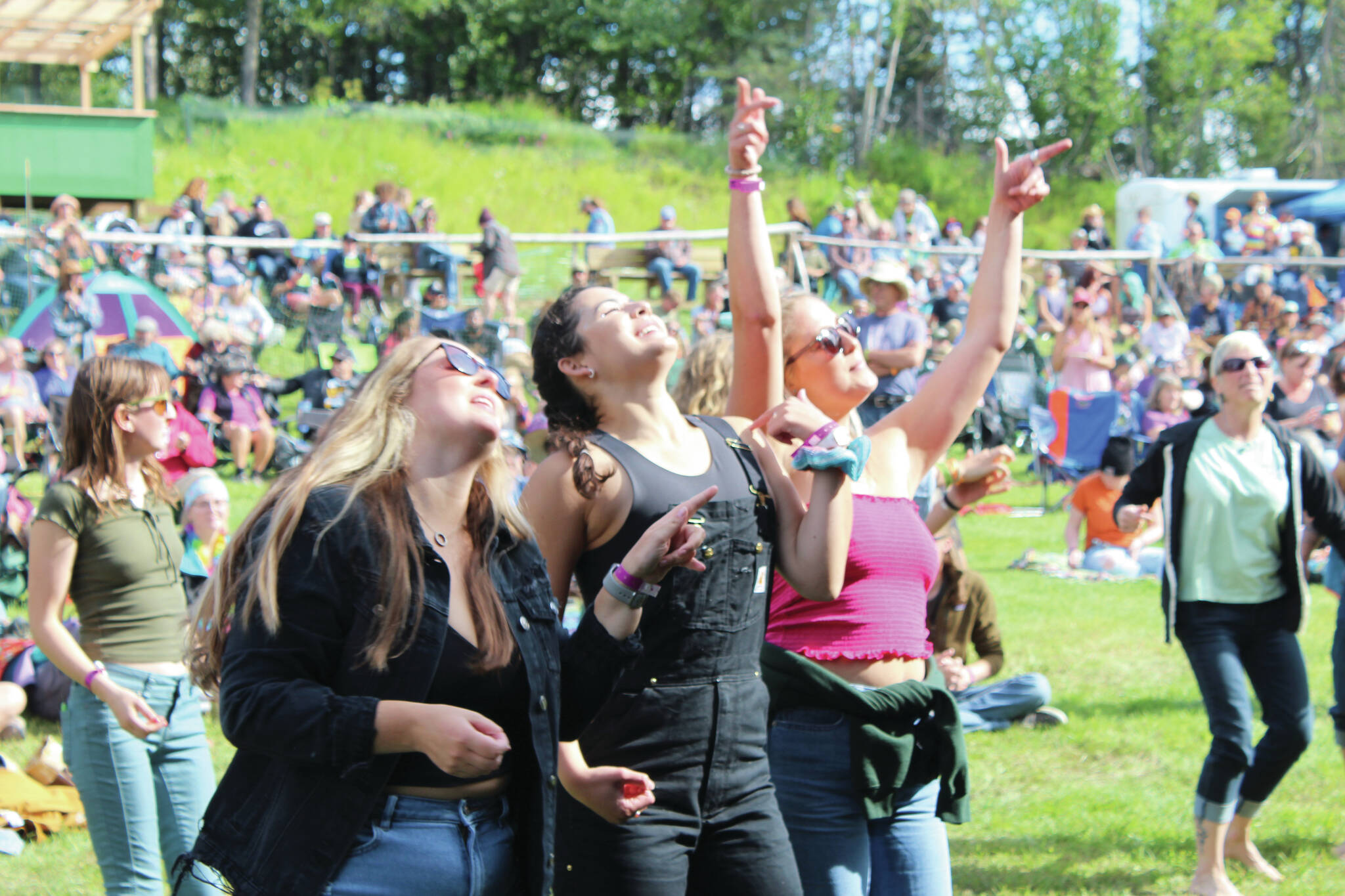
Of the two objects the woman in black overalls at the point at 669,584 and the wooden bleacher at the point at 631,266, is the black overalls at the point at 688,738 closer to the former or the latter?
the woman in black overalls at the point at 669,584

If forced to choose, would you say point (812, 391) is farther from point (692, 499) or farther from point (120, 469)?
point (120, 469)

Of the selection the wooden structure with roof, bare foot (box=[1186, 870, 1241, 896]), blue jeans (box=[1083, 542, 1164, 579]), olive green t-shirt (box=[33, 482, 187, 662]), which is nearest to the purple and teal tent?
the wooden structure with roof

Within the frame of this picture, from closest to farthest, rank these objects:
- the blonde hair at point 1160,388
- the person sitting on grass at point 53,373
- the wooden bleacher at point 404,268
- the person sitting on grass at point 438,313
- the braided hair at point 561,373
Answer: the braided hair at point 561,373 → the person sitting on grass at point 53,373 → the blonde hair at point 1160,388 → the person sitting on grass at point 438,313 → the wooden bleacher at point 404,268

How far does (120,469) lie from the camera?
3.59m

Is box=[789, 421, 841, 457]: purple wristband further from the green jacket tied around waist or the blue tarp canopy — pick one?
the blue tarp canopy

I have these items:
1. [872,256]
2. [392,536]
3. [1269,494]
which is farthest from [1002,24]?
[392,536]

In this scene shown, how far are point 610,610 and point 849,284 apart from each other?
13.3 metres

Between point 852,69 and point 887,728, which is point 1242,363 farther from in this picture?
point 852,69

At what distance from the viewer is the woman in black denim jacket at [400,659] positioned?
76.0 inches

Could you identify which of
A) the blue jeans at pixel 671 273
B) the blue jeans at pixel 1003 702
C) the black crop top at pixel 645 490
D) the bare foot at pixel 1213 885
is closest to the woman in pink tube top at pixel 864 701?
the black crop top at pixel 645 490

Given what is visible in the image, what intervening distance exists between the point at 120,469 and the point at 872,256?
13232mm

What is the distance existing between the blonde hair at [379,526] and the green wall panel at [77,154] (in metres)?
20.8

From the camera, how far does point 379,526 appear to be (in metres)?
2.07

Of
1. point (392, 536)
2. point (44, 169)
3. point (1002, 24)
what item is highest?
point (1002, 24)
